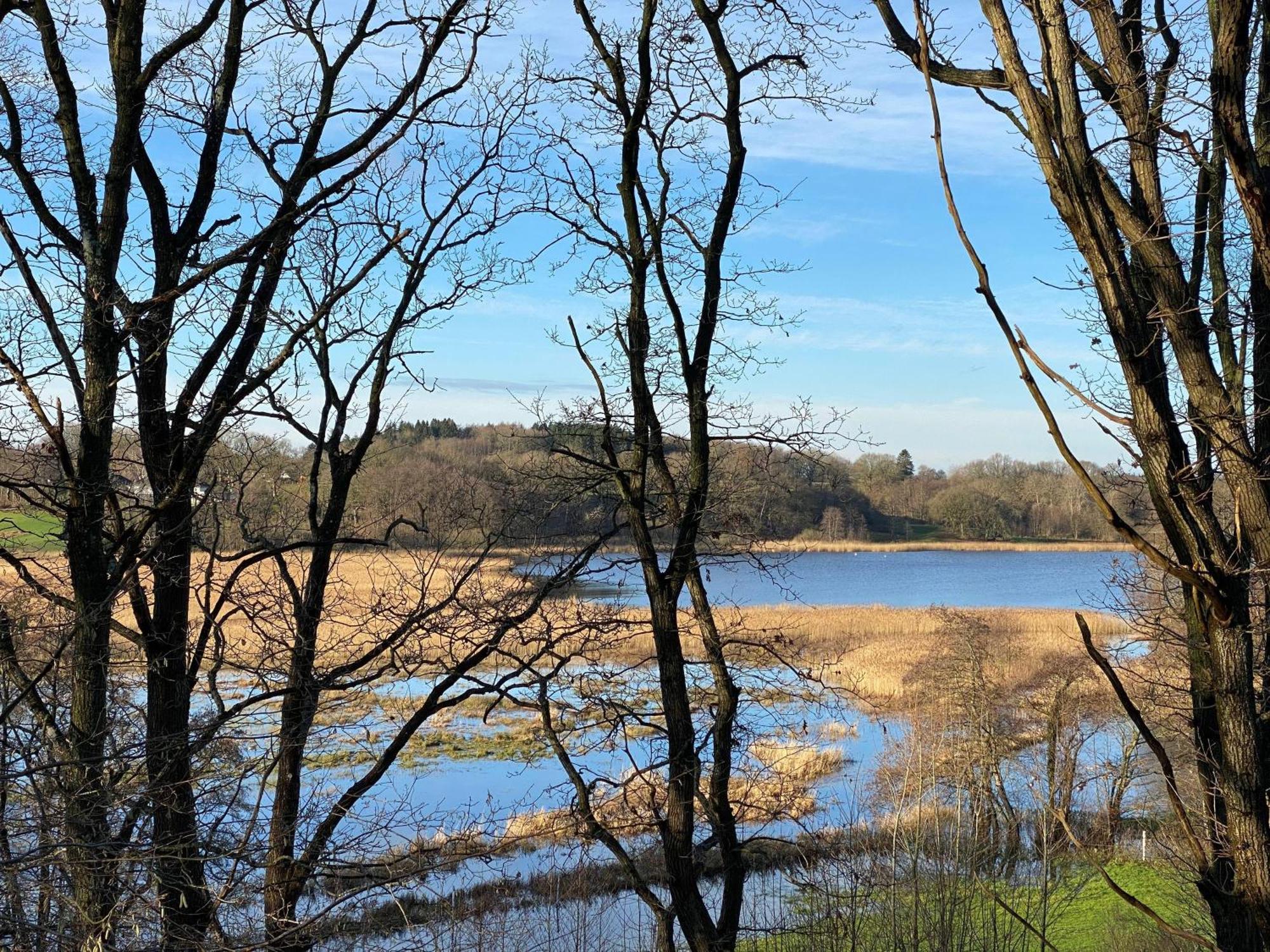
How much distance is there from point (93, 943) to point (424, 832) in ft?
37.1

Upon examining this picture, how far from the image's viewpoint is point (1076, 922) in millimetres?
14492

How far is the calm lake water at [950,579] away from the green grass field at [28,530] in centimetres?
1595

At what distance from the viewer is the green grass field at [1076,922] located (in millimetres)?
9094

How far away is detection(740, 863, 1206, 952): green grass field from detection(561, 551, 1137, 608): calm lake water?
21.6 ft

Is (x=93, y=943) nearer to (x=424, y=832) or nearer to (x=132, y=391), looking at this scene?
(x=132, y=391)

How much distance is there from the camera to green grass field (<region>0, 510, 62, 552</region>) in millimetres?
5703

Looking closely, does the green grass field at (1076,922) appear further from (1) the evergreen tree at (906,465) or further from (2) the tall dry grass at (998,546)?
(2) the tall dry grass at (998,546)

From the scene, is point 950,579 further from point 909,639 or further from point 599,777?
point 599,777

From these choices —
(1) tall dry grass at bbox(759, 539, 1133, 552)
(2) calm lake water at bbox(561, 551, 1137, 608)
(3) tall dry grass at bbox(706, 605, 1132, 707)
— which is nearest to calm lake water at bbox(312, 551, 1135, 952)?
(2) calm lake water at bbox(561, 551, 1137, 608)

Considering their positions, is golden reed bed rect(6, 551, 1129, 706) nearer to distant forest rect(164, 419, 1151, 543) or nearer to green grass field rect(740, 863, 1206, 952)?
distant forest rect(164, 419, 1151, 543)

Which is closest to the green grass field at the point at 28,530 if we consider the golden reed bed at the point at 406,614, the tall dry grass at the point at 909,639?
the golden reed bed at the point at 406,614

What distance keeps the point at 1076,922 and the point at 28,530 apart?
1401cm

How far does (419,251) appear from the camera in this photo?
305 inches

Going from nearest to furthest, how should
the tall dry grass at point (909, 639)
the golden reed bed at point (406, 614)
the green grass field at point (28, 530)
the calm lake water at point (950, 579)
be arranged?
the green grass field at point (28, 530), the golden reed bed at point (406, 614), the tall dry grass at point (909, 639), the calm lake water at point (950, 579)
